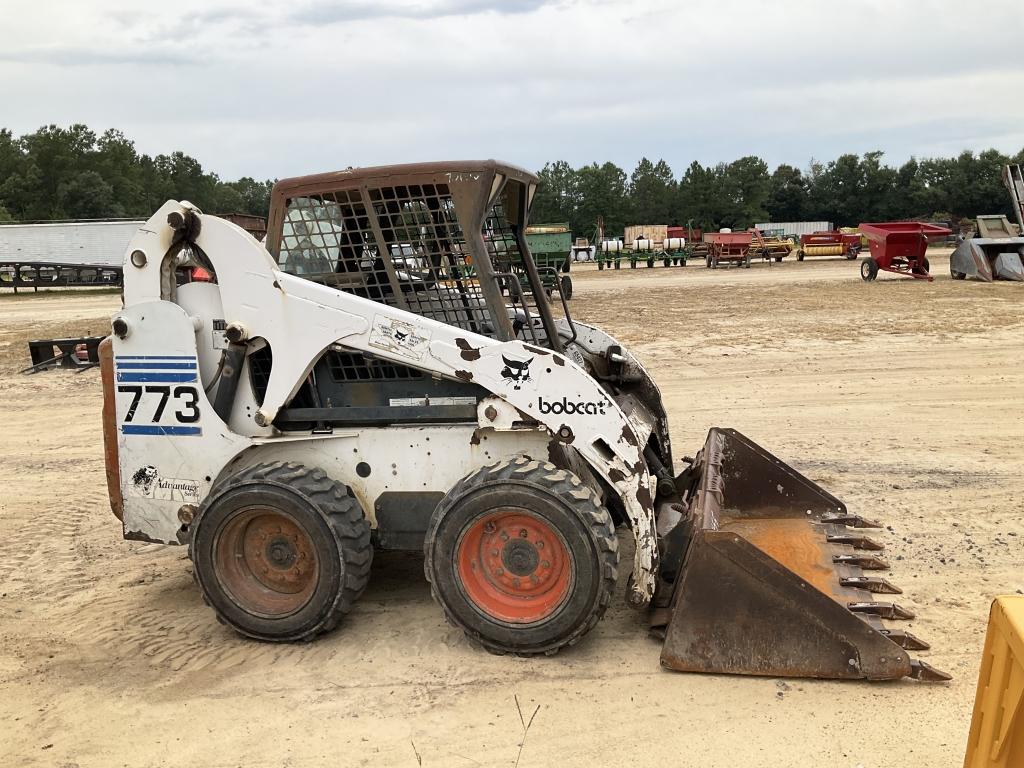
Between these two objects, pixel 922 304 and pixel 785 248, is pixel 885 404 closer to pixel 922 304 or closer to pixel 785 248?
pixel 922 304

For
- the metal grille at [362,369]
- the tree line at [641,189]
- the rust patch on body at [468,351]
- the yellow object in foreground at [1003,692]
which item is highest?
the tree line at [641,189]

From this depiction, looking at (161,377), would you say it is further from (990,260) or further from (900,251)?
(900,251)

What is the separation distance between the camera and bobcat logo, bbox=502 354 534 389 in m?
3.97

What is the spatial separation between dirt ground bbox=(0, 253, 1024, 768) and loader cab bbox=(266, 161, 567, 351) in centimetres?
160

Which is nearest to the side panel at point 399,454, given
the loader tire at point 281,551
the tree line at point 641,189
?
the loader tire at point 281,551

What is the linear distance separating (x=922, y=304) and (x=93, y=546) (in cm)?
1590

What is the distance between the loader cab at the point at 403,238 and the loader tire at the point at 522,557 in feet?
2.65

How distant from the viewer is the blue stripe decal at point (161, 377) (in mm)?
4363

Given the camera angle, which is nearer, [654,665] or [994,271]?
[654,665]

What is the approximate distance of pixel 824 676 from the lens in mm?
3646

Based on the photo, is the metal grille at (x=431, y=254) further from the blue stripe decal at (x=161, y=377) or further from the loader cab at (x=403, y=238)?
the blue stripe decal at (x=161, y=377)

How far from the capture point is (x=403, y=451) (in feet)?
14.0

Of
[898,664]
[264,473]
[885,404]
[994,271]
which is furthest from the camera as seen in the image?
[994,271]

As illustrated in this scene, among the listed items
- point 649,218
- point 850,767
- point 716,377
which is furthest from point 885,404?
point 649,218
